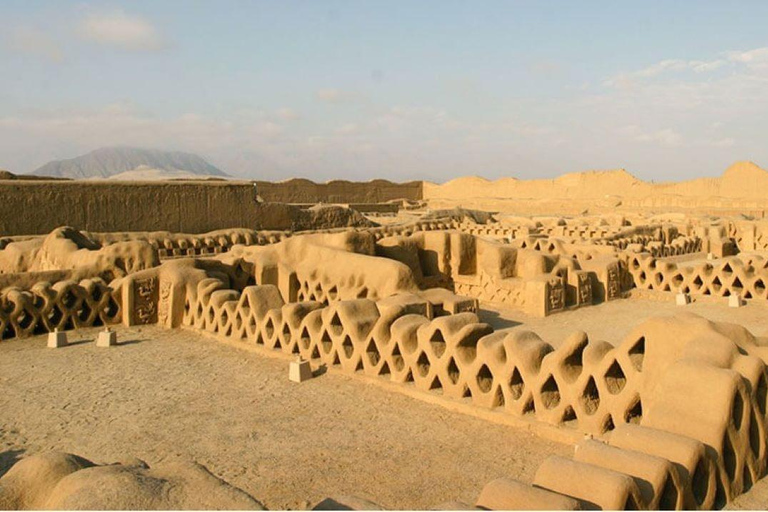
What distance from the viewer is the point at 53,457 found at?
3.04 m

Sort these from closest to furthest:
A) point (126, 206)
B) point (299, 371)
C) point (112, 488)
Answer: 1. point (112, 488)
2. point (299, 371)
3. point (126, 206)

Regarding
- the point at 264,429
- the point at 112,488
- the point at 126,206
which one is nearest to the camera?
the point at 112,488

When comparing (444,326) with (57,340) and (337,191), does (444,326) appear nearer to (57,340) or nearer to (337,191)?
(57,340)

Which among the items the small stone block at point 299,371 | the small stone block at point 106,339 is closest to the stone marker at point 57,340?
the small stone block at point 106,339

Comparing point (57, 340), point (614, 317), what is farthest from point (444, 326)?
point (614, 317)

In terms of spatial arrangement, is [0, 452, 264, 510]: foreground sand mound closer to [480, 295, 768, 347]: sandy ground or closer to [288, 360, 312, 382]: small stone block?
[288, 360, 312, 382]: small stone block

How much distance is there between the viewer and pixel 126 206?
18.3 meters

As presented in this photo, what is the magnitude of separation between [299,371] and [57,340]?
382 cm

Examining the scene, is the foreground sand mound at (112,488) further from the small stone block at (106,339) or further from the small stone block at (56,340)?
the small stone block at (56,340)

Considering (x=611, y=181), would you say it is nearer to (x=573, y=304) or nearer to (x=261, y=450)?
(x=573, y=304)

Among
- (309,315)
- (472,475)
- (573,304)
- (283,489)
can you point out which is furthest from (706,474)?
(573,304)

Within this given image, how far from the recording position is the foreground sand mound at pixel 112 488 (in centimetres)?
263

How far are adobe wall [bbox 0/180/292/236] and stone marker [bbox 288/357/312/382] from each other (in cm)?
1249

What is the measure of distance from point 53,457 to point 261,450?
2.35m
